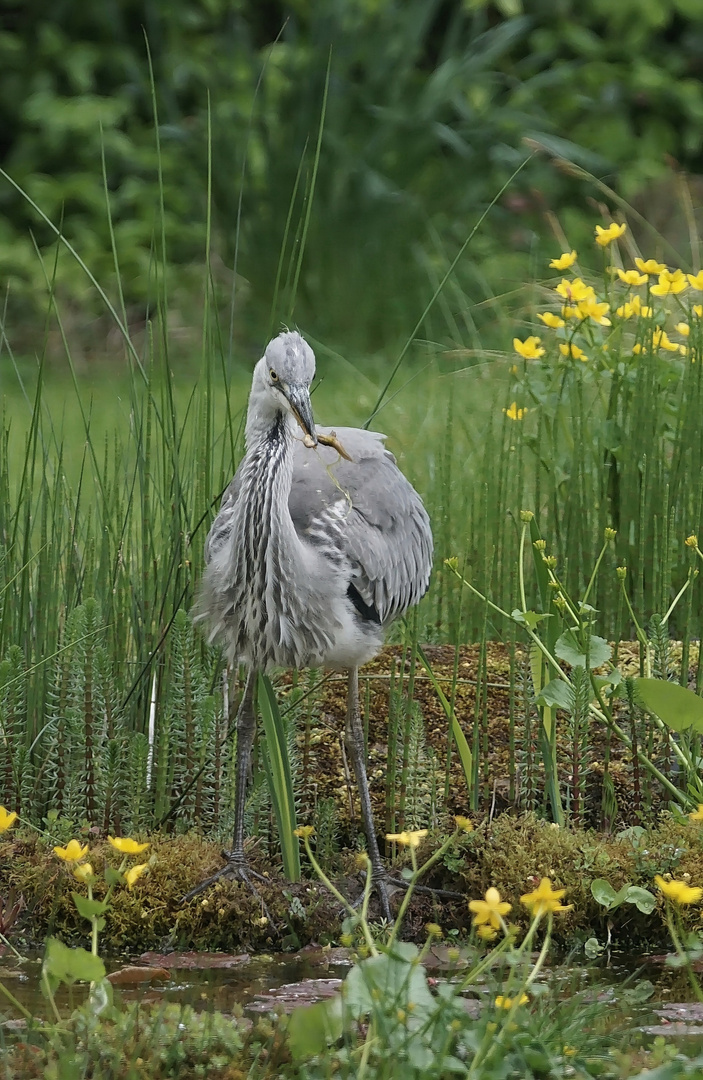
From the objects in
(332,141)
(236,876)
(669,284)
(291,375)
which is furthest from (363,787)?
(332,141)

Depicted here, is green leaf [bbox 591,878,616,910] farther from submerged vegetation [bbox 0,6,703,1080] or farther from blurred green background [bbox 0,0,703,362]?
blurred green background [bbox 0,0,703,362]

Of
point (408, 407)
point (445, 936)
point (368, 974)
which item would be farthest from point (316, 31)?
point (368, 974)

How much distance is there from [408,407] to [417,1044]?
4.56 metres

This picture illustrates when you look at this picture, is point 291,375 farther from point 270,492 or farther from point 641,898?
point 641,898

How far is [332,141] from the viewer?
777cm

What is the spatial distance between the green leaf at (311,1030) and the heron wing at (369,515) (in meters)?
1.35

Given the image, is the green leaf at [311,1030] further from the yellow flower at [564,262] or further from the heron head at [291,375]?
the yellow flower at [564,262]

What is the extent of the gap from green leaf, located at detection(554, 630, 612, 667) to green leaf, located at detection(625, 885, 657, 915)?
434mm

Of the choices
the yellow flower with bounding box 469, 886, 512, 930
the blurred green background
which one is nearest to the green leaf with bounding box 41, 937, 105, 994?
the yellow flower with bounding box 469, 886, 512, 930

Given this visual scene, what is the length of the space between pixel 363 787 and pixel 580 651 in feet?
2.07

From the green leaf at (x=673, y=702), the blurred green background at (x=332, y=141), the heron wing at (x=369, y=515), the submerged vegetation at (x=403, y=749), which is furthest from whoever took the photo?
the blurred green background at (x=332, y=141)

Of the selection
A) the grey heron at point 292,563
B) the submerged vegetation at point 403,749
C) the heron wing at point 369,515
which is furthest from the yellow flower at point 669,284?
the grey heron at point 292,563

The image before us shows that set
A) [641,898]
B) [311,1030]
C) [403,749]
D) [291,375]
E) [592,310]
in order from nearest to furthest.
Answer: [311,1030]
[641,898]
[291,375]
[403,749]
[592,310]

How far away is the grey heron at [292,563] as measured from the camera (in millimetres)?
2963
